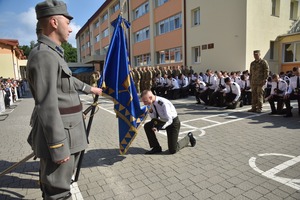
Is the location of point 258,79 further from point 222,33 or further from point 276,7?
point 276,7

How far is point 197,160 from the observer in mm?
4359

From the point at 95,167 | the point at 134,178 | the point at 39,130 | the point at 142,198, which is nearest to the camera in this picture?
the point at 39,130

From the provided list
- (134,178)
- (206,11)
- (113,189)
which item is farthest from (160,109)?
(206,11)

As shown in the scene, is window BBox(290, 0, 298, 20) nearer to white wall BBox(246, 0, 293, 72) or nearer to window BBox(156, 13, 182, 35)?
white wall BBox(246, 0, 293, 72)

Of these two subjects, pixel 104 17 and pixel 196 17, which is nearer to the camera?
pixel 196 17

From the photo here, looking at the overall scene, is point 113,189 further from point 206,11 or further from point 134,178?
point 206,11

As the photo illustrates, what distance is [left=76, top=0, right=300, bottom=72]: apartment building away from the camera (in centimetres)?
1441

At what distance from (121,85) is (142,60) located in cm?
2457

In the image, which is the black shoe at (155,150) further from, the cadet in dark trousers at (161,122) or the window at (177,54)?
the window at (177,54)

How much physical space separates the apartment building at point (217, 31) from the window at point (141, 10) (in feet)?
0.35

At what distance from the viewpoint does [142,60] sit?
28.2 metres

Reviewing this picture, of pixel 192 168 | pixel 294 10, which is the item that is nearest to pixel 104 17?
pixel 294 10

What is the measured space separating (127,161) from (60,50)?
2.94 metres

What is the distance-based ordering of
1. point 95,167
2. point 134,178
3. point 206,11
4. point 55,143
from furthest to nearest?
point 206,11, point 95,167, point 134,178, point 55,143
